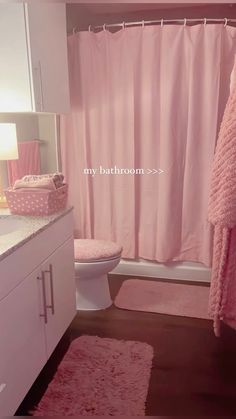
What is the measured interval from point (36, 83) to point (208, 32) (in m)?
1.26

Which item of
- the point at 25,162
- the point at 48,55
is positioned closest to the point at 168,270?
the point at 25,162

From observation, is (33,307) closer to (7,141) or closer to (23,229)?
(23,229)

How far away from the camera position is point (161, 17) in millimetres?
2508

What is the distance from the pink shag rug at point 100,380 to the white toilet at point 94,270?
12.9 inches

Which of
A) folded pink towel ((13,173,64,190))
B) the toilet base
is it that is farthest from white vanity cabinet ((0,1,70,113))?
the toilet base

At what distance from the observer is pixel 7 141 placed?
1.83 m

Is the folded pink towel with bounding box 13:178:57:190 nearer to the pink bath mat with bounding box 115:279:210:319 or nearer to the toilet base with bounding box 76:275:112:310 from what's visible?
the toilet base with bounding box 76:275:112:310

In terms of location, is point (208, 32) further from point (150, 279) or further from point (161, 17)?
point (150, 279)

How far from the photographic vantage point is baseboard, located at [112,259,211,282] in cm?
268

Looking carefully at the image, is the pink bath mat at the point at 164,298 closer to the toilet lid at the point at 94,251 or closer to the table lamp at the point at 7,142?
the toilet lid at the point at 94,251

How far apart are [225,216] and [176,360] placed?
2.73ft

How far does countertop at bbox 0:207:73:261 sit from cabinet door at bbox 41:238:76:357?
0.17 meters

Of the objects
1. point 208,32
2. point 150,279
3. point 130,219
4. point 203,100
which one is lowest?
point 150,279

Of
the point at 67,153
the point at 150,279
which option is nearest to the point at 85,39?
the point at 67,153
